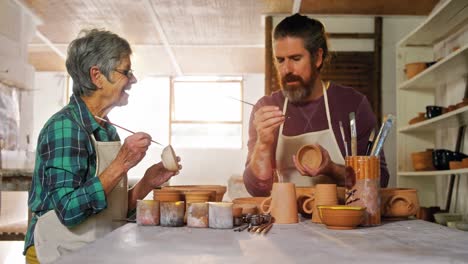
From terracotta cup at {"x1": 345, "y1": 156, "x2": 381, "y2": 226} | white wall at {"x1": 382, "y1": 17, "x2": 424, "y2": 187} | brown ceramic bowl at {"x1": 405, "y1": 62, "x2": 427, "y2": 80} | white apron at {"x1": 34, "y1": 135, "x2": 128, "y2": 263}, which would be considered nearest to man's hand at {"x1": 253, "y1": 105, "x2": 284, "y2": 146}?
terracotta cup at {"x1": 345, "y1": 156, "x2": 381, "y2": 226}

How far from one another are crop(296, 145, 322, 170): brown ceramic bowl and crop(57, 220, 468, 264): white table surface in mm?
307

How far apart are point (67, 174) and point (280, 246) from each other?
0.90m

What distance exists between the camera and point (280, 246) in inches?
46.7

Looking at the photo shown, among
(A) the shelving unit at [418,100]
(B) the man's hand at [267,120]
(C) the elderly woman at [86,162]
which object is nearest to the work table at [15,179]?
(C) the elderly woman at [86,162]

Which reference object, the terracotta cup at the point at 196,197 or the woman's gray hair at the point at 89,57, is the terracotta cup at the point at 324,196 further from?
the woman's gray hair at the point at 89,57

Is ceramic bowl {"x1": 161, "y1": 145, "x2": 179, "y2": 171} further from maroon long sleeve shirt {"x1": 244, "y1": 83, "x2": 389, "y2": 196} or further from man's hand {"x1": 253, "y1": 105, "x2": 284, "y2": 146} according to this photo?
maroon long sleeve shirt {"x1": 244, "y1": 83, "x2": 389, "y2": 196}

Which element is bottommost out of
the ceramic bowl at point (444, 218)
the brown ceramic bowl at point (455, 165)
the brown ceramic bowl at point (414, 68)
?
the ceramic bowl at point (444, 218)

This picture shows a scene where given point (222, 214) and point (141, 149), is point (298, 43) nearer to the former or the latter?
point (141, 149)

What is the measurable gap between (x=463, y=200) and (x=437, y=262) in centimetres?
329

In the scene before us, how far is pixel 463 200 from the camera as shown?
3.98 meters

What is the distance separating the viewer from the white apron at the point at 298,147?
100 inches

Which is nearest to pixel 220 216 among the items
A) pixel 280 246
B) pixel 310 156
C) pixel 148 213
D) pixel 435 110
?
pixel 148 213

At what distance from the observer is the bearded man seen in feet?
8.03

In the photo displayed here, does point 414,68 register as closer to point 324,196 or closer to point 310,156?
point 310,156
